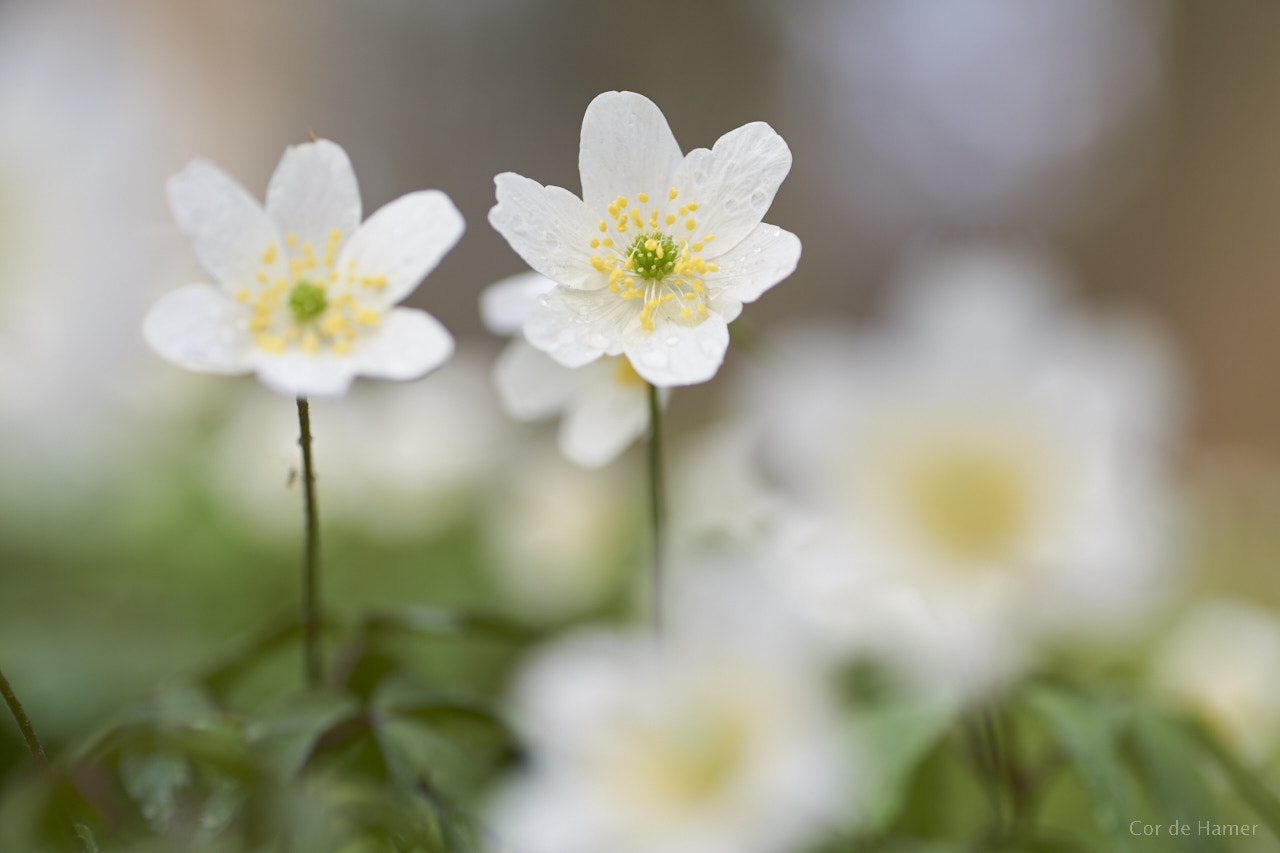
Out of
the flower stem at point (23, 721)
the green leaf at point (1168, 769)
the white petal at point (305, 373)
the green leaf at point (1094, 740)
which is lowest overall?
the green leaf at point (1168, 769)

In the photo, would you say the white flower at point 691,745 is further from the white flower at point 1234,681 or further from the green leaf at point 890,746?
the white flower at point 1234,681

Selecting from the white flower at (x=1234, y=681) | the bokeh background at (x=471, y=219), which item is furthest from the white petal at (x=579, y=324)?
the white flower at (x=1234, y=681)

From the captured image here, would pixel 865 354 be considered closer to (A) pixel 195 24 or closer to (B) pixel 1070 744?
(B) pixel 1070 744

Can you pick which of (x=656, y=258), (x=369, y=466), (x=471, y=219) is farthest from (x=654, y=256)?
(x=471, y=219)

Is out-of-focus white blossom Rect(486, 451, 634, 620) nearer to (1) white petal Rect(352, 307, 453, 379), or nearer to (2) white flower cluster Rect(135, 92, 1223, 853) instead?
(2) white flower cluster Rect(135, 92, 1223, 853)

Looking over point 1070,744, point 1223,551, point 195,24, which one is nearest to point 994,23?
point 195,24

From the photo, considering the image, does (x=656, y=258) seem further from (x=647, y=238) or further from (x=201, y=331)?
(x=201, y=331)

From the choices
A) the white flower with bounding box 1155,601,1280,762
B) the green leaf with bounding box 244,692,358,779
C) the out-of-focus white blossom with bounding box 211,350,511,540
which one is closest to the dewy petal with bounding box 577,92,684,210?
the green leaf with bounding box 244,692,358,779
